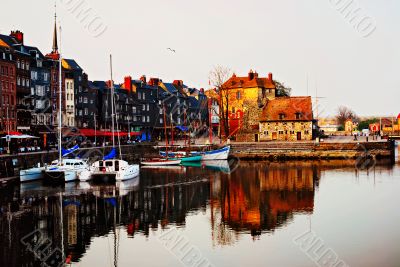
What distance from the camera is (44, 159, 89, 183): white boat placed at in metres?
43.7

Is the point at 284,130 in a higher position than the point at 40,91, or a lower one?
lower

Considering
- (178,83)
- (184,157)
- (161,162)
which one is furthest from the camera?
(178,83)

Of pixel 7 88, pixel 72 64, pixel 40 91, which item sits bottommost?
pixel 7 88

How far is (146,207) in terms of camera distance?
3303cm

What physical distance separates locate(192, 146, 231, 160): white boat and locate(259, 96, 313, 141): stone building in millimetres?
11212

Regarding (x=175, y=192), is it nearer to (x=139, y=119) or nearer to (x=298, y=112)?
(x=298, y=112)

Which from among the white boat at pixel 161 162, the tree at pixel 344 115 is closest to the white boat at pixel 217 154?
the white boat at pixel 161 162

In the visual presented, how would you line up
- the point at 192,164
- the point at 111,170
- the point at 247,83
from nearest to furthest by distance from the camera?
the point at 111,170 → the point at 192,164 → the point at 247,83

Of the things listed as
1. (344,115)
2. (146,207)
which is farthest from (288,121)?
(344,115)

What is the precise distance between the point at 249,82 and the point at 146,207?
6192 cm

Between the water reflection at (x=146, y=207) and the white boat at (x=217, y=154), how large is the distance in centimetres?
1937

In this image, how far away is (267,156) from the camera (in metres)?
70.1

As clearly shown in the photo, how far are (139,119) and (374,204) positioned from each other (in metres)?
69.1

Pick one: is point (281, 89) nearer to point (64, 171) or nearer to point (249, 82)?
point (249, 82)
